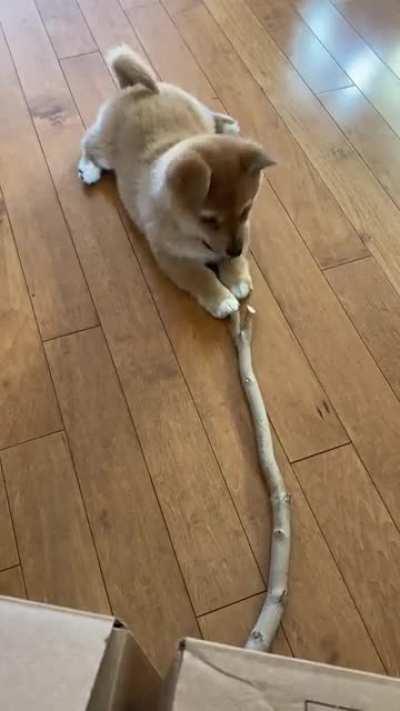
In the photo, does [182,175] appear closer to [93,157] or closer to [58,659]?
[93,157]

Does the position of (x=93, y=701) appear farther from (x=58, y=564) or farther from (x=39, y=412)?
(x=39, y=412)

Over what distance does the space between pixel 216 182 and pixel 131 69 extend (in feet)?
1.77

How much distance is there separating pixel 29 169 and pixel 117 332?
0.61 metres

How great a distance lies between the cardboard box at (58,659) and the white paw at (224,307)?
0.97 meters

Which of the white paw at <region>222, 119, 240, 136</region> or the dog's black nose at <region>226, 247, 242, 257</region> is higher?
the white paw at <region>222, 119, 240, 136</region>

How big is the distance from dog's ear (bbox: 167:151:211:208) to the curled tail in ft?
1.40

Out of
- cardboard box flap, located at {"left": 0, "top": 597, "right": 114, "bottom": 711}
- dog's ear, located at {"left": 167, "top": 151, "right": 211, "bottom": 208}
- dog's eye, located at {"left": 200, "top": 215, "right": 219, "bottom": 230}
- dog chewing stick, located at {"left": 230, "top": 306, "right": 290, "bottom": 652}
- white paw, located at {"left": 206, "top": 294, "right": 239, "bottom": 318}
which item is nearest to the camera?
cardboard box flap, located at {"left": 0, "top": 597, "right": 114, "bottom": 711}

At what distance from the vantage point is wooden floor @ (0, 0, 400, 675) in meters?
1.21

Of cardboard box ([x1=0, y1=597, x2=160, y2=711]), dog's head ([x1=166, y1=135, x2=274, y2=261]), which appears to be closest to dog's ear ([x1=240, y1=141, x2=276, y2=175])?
dog's head ([x1=166, y1=135, x2=274, y2=261])

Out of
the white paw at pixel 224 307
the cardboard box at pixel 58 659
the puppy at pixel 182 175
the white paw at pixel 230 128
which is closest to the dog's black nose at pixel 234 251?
the puppy at pixel 182 175

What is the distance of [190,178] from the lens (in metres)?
1.28

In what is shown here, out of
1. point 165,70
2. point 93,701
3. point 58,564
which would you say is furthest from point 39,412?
point 165,70

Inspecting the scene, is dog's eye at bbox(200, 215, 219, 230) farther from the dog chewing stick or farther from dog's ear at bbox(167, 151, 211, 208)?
the dog chewing stick

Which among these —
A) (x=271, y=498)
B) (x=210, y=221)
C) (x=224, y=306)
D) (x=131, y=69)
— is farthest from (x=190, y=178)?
(x=271, y=498)
